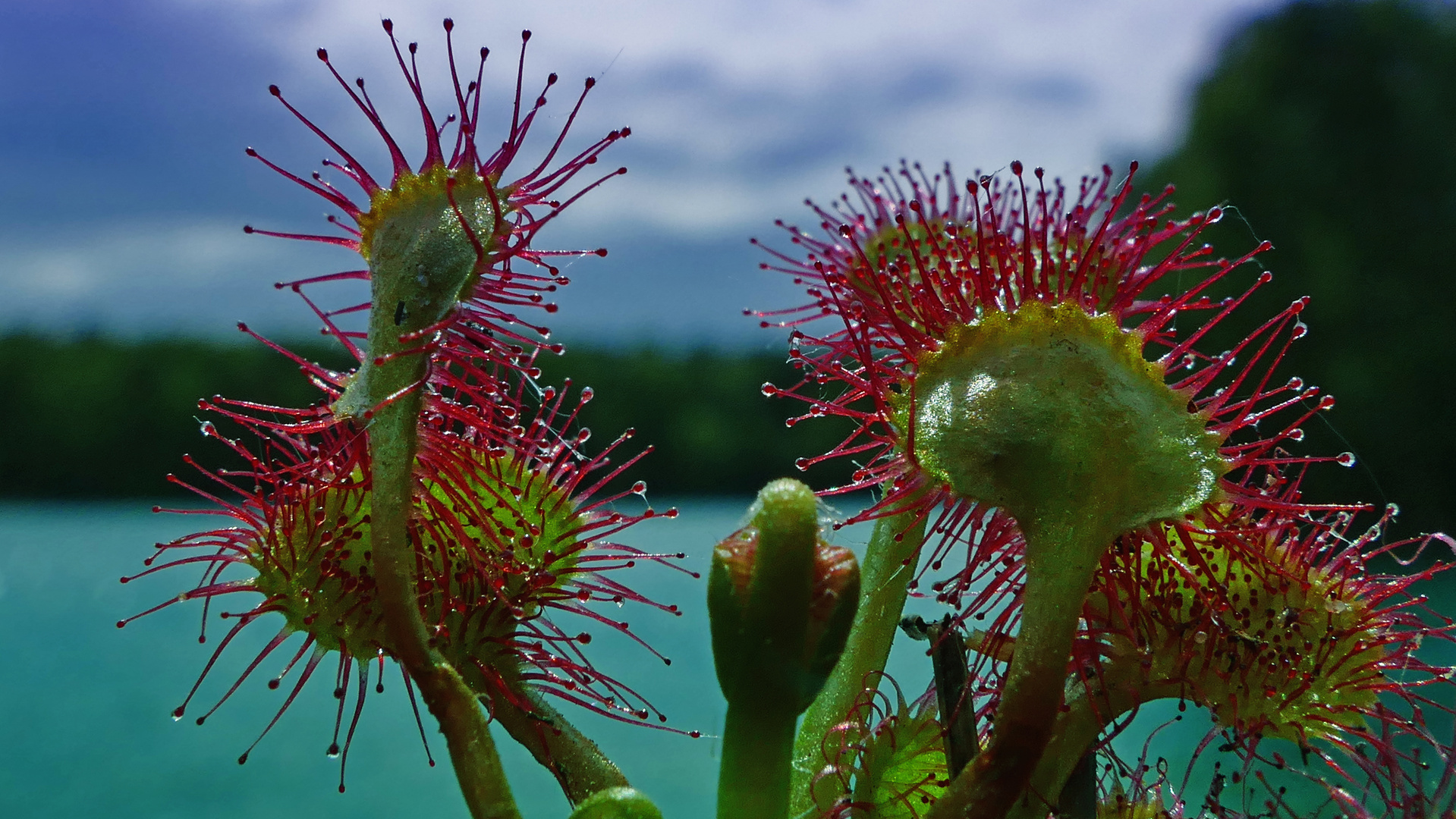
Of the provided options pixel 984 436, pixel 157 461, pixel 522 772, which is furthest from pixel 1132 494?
pixel 157 461

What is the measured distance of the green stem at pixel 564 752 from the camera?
692mm

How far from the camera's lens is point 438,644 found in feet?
2.31

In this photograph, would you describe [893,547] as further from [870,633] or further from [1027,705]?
[1027,705]

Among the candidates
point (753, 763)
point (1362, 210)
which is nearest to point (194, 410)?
point (753, 763)

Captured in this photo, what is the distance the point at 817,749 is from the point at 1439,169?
1194 cm

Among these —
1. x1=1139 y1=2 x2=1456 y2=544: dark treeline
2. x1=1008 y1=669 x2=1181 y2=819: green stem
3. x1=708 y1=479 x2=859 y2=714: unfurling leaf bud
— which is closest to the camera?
x1=708 y1=479 x2=859 y2=714: unfurling leaf bud

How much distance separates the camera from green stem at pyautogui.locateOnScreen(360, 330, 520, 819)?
1.98ft

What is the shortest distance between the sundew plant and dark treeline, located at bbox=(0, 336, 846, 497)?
250 inches

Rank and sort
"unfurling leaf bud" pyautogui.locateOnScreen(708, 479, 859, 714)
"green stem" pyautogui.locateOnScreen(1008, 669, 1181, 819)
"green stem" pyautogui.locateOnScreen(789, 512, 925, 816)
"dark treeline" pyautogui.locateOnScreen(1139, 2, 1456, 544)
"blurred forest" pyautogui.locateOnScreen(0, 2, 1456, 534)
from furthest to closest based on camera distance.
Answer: "dark treeline" pyautogui.locateOnScreen(1139, 2, 1456, 544) → "blurred forest" pyautogui.locateOnScreen(0, 2, 1456, 534) → "green stem" pyautogui.locateOnScreen(789, 512, 925, 816) → "green stem" pyautogui.locateOnScreen(1008, 669, 1181, 819) → "unfurling leaf bud" pyautogui.locateOnScreen(708, 479, 859, 714)

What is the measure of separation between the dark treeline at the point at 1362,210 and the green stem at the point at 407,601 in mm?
9005

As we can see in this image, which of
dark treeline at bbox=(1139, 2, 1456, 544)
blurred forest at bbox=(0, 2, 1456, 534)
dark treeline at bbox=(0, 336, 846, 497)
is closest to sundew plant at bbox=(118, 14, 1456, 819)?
dark treeline at bbox=(0, 336, 846, 497)

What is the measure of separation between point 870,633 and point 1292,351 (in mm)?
10279

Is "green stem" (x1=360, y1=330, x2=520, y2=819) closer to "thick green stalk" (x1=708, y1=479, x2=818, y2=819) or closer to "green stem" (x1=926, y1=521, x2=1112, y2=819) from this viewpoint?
"thick green stalk" (x1=708, y1=479, x2=818, y2=819)

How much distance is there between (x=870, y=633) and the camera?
741 millimetres
